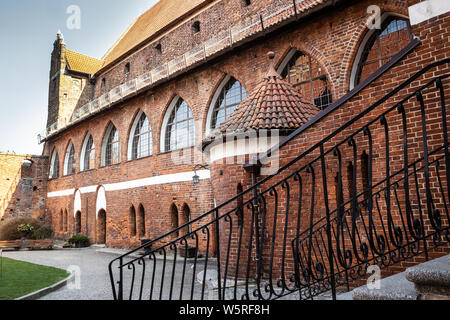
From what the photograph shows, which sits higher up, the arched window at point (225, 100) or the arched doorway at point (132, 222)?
the arched window at point (225, 100)

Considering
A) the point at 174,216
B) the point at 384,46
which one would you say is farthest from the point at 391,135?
the point at 174,216

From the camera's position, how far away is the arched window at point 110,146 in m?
19.2

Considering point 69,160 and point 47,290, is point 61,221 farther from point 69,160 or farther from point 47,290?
point 47,290

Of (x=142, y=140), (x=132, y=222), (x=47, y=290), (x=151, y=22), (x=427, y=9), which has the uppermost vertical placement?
(x=151, y=22)

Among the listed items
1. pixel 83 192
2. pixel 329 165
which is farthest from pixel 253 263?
pixel 83 192

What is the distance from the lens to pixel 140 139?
57.4 feet

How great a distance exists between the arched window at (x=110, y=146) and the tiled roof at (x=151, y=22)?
5302 millimetres

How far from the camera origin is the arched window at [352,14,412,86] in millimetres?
9258

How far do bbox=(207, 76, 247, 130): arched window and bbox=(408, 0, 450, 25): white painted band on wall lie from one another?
27.7 feet

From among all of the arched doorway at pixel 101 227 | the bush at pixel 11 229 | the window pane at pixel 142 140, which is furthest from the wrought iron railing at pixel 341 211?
the bush at pixel 11 229

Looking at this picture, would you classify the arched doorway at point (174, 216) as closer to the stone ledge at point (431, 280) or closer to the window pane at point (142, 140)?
the window pane at point (142, 140)

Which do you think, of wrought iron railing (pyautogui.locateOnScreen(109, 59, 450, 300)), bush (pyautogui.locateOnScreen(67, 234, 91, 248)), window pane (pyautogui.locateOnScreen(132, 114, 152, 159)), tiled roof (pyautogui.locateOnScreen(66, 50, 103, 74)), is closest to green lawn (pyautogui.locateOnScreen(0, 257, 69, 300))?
wrought iron railing (pyautogui.locateOnScreen(109, 59, 450, 300))

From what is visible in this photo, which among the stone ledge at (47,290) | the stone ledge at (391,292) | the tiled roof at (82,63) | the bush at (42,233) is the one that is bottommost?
the stone ledge at (47,290)

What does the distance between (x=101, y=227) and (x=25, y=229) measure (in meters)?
4.30
